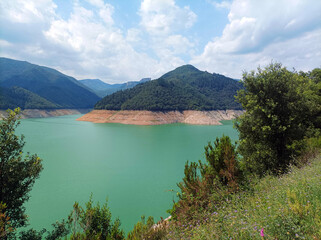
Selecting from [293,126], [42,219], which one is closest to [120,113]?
[42,219]

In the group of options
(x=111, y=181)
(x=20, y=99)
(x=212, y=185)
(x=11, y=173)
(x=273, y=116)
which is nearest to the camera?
(x=11, y=173)

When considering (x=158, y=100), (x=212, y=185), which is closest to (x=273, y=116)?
(x=212, y=185)

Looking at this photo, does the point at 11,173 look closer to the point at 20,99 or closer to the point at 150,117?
the point at 150,117

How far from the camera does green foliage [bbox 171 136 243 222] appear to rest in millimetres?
6824

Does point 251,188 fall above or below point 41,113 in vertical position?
below

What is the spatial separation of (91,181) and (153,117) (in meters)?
66.9

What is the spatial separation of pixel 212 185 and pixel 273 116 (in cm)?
628

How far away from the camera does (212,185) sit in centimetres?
760

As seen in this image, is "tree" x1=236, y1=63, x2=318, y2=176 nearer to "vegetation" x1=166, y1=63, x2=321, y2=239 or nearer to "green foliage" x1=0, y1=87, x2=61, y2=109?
"vegetation" x1=166, y1=63, x2=321, y2=239

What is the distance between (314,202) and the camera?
164 inches

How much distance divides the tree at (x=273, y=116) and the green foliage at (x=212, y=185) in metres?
4.29

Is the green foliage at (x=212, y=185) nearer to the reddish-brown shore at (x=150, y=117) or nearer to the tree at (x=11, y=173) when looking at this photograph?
the tree at (x=11, y=173)

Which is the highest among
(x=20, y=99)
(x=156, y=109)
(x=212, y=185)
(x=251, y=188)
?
(x=20, y=99)

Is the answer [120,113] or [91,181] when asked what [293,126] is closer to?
[91,181]
